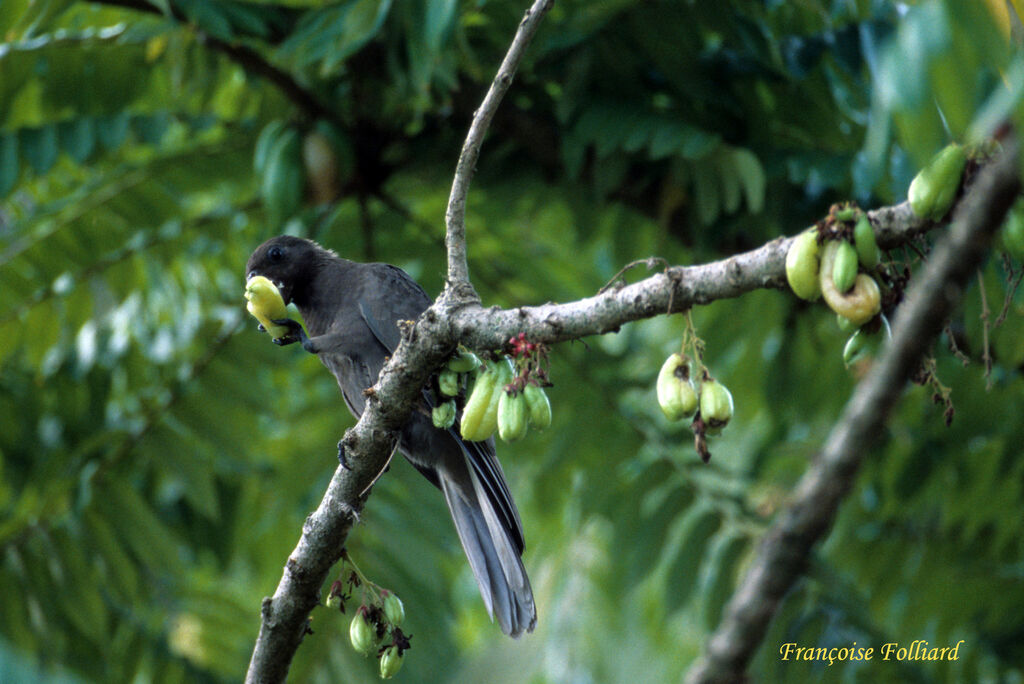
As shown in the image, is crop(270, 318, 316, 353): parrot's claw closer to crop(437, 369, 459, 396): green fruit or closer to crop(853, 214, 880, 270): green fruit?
crop(437, 369, 459, 396): green fruit

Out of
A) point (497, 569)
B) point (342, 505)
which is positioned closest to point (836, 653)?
point (497, 569)

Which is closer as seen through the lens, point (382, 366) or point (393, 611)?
point (393, 611)

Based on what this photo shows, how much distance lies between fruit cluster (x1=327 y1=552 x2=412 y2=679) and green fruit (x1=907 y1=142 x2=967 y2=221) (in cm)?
173

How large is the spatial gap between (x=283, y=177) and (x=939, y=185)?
3.33 metres

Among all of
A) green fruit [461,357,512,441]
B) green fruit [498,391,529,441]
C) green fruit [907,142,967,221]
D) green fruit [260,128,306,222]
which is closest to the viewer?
green fruit [907,142,967,221]

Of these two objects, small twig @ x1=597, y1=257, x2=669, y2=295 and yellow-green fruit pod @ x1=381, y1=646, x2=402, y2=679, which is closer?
small twig @ x1=597, y1=257, x2=669, y2=295

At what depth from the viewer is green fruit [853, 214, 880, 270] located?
198cm

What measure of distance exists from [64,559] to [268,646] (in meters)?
2.35

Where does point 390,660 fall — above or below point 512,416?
below

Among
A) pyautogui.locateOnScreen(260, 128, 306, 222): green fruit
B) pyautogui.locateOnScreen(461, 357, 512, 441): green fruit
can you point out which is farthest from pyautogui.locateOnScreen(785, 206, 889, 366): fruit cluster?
pyautogui.locateOnScreen(260, 128, 306, 222): green fruit

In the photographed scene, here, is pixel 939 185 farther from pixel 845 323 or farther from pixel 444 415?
pixel 444 415

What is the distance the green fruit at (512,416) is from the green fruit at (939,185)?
3.22ft

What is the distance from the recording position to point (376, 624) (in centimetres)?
Answer: 277

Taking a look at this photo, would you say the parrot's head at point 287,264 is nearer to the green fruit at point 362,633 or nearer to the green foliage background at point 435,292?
the green foliage background at point 435,292
